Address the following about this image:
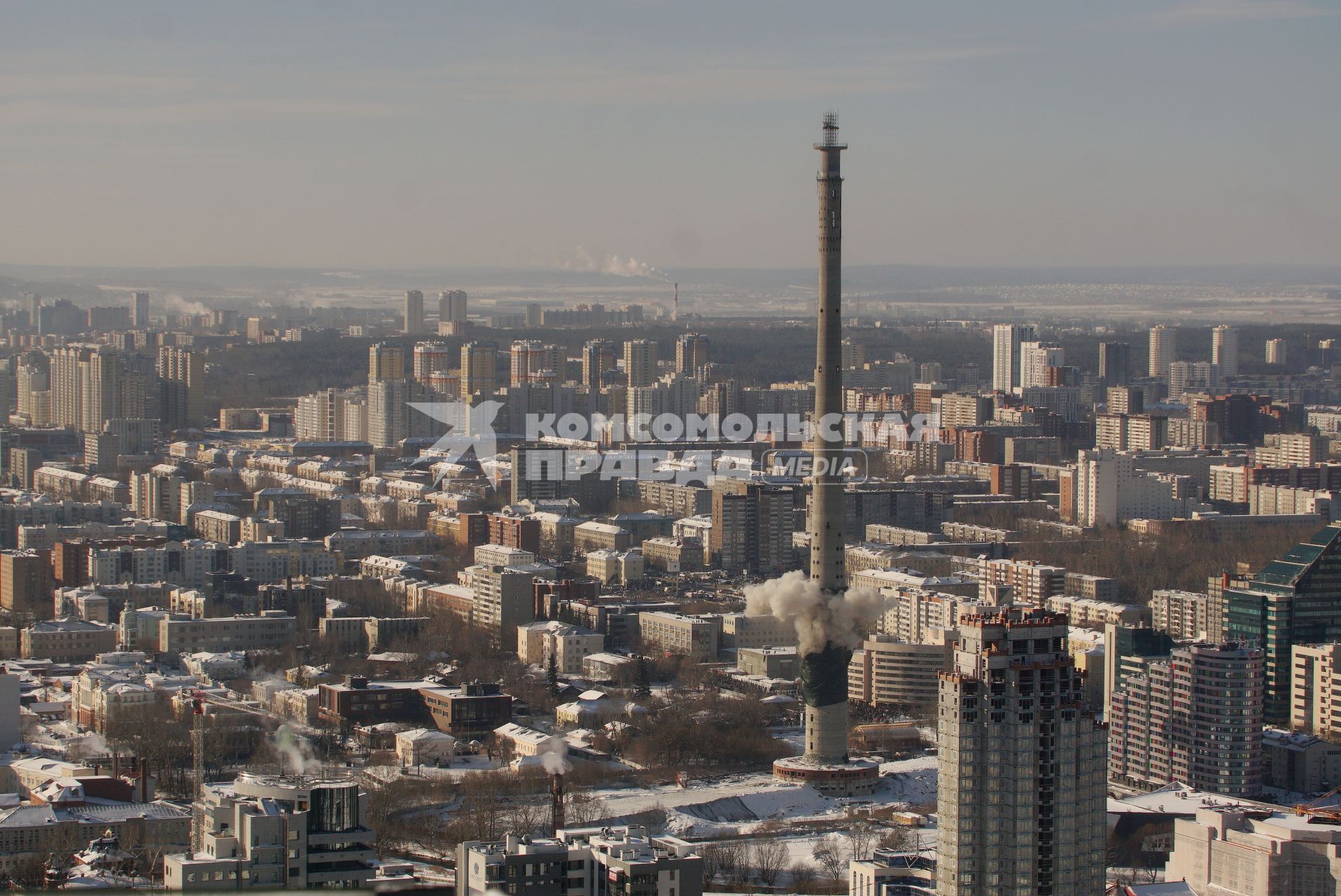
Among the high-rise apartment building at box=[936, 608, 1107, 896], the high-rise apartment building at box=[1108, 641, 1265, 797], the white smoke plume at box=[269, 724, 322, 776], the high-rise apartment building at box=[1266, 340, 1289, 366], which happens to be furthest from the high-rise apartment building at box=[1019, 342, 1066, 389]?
the high-rise apartment building at box=[936, 608, 1107, 896]

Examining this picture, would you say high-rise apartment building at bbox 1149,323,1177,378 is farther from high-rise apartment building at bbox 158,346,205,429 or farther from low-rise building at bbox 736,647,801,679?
low-rise building at bbox 736,647,801,679

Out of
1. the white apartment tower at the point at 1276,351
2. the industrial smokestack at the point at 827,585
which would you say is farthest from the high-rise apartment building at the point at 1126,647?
the white apartment tower at the point at 1276,351

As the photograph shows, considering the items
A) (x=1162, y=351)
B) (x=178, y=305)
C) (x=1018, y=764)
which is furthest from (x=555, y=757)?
(x=178, y=305)

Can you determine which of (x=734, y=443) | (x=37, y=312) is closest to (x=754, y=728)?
(x=734, y=443)

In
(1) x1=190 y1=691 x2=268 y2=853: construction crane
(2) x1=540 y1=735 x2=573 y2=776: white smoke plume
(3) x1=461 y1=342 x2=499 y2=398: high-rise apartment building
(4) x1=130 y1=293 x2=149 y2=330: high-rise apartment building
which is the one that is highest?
(4) x1=130 y1=293 x2=149 y2=330: high-rise apartment building

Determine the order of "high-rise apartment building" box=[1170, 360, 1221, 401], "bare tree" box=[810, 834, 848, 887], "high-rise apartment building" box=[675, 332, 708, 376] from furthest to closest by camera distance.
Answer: "high-rise apartment building" box=[1170, 360, 1221, 401] → "high-rise apartment building" box=[675, 332, 708, 376] → "bare tree" box=[810, 834, 848, 887]
